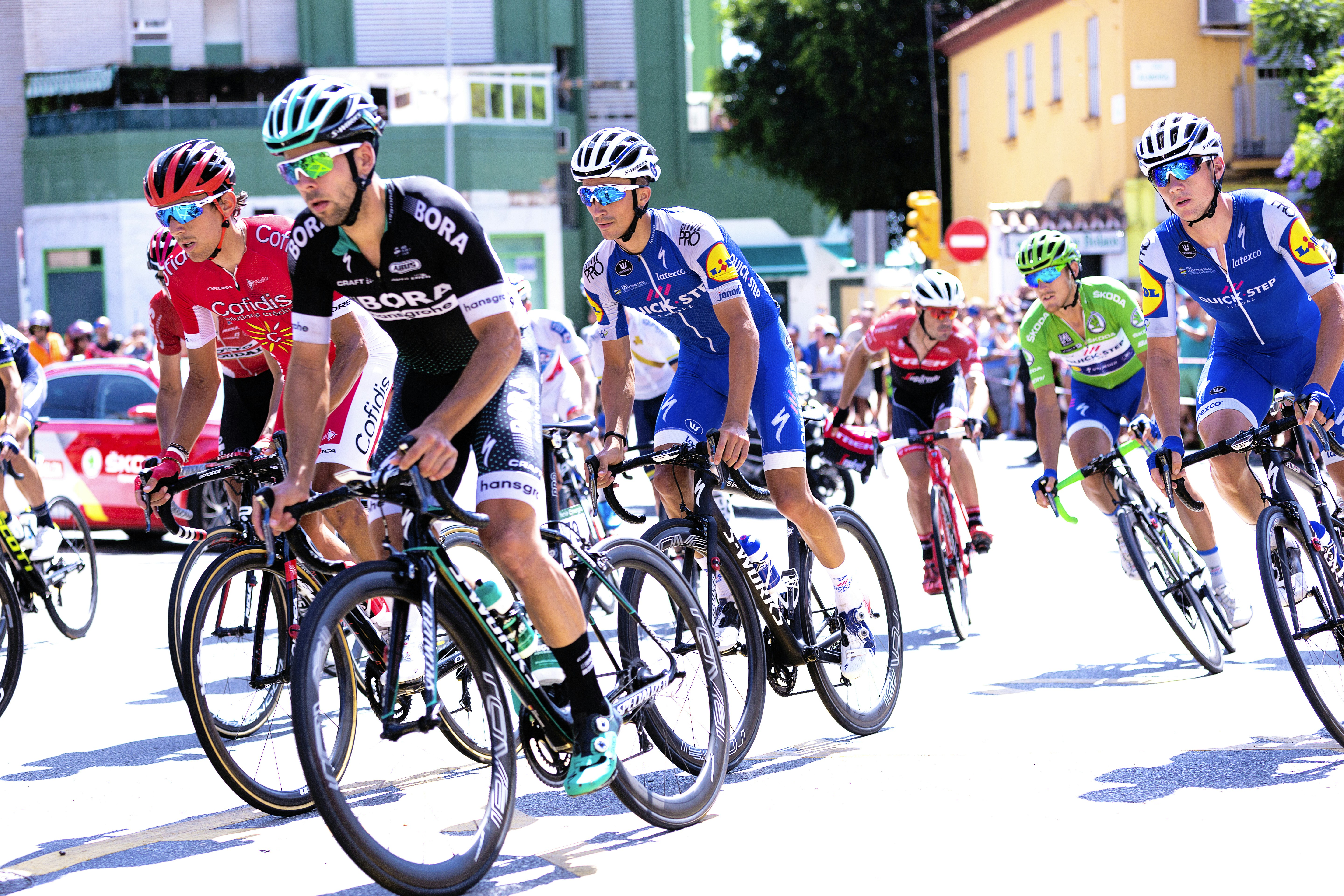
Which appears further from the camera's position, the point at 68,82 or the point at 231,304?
the point at 68,82

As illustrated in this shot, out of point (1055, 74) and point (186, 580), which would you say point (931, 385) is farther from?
point (1055, 74)

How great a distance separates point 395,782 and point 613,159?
236cm

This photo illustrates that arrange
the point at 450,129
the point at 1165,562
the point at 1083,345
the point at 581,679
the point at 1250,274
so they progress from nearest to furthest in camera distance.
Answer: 1. the point at 581,679
2. the point at 1250,274
3. the point at 1165,562
4. the point at 1083,345
5. the point at 450,129

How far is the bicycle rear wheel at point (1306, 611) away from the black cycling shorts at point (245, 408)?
4138 millimetres

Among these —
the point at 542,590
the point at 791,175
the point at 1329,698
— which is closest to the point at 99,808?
the point at 542,590

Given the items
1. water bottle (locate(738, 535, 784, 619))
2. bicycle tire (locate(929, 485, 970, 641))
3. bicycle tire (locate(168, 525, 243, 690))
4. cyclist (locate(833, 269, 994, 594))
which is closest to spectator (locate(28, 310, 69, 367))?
cyclist (locate(833, 269, 994, 594))

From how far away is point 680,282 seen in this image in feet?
19.9

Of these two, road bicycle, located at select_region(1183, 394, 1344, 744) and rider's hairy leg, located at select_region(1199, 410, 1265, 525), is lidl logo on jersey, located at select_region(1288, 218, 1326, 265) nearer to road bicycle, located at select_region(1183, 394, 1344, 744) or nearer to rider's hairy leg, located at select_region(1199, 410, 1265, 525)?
rider's hairy leg, located at select_region(1199, 410, 1265, 525)

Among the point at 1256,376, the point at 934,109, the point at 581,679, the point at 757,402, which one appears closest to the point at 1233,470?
the point at 1256,376

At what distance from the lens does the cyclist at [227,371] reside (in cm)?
663

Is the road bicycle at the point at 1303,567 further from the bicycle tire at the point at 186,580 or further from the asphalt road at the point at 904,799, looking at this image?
the bicycle tire at the point at 186,580

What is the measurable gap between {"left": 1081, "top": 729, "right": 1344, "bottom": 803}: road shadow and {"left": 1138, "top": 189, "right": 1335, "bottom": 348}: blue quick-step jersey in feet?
6.50

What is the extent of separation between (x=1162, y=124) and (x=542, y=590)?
3.67 metres

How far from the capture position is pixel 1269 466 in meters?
6.15
